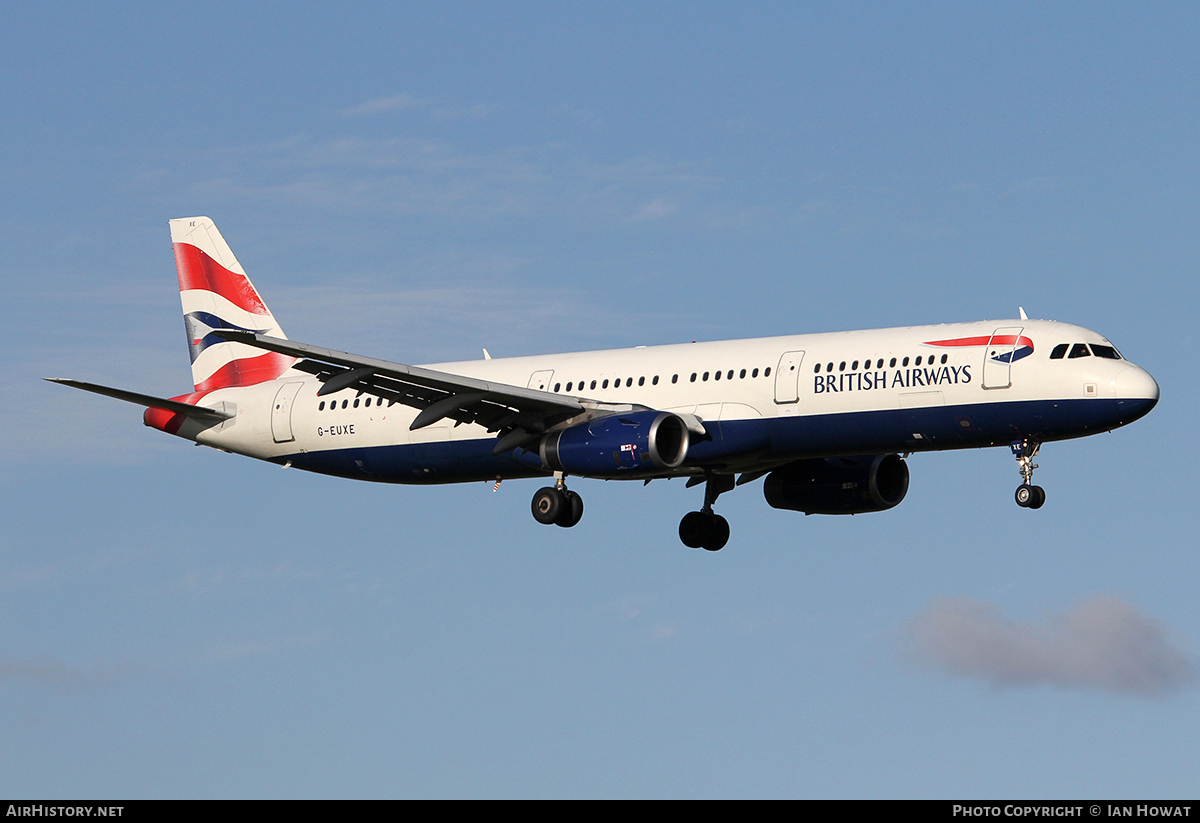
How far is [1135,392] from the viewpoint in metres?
42.2

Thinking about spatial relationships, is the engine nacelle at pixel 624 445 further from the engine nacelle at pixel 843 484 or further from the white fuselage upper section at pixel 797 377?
the engine nacelle at pixel 843 484

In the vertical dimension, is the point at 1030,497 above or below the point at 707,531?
below

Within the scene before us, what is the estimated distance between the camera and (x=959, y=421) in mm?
43406

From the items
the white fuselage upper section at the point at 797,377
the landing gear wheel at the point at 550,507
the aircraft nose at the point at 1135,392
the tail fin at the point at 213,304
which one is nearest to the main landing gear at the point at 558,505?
the landing gear wheel at the point at 550,507

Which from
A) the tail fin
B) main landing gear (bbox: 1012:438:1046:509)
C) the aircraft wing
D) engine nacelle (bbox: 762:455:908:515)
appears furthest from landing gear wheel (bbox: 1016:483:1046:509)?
the tail fin

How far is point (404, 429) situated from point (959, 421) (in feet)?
Result: 54.0

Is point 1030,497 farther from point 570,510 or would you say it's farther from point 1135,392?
point 570,510

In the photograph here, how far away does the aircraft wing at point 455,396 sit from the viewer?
1738 inches

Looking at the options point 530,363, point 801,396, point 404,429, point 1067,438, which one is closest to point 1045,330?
point 1067,438

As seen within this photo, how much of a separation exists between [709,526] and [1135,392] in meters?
14.6

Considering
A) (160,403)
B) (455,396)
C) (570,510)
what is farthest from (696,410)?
(160,403)

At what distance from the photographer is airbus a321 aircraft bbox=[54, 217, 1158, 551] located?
4303 centimetres

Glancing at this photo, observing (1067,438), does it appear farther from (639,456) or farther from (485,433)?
(485,433)
